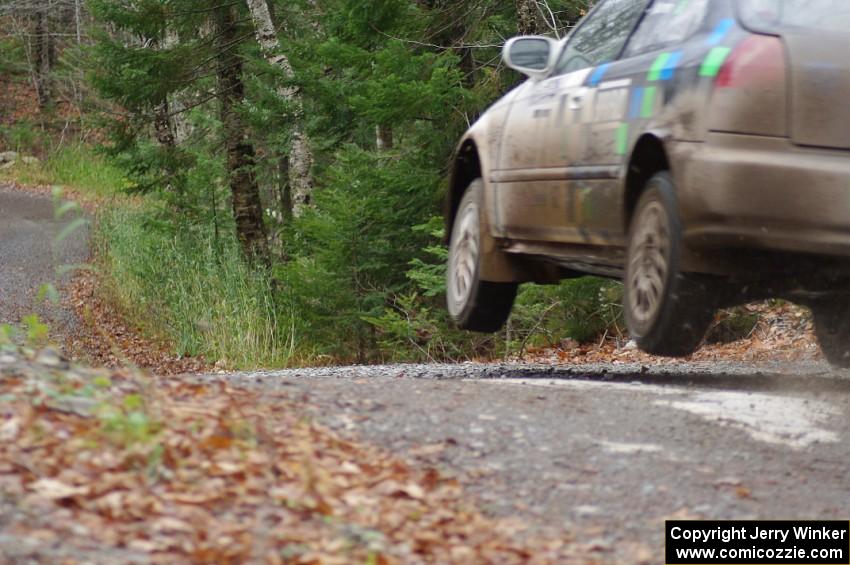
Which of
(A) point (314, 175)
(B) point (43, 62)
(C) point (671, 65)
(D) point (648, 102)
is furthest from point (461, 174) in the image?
(B) point (43, 62)

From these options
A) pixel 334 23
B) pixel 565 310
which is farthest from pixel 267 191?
pixel 565 310

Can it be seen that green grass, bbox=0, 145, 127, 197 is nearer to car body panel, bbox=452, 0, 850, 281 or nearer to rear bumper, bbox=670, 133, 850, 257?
car body panel, bbox=452, 0, 850, 281

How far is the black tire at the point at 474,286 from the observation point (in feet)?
25.6

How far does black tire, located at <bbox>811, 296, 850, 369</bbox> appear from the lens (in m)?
7.40

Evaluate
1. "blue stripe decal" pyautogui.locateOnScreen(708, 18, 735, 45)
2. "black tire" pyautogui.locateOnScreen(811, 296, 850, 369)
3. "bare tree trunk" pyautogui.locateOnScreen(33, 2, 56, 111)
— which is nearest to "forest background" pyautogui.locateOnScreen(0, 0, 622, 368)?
"black tire" pyautogui.locateOnScreen(811, 296, 850, 369)

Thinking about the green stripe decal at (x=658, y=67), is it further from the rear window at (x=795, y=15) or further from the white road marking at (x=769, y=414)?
the white road marking at (x=769, y=414)

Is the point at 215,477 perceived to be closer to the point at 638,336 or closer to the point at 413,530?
the point at 413,530

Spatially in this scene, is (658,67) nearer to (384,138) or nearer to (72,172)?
(384,138)

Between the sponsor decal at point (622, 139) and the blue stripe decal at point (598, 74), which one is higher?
the blue stripe decal at point (598, 74)

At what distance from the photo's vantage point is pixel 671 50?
5.75m

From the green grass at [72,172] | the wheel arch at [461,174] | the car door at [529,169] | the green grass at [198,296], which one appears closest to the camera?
the car door at [529,169]

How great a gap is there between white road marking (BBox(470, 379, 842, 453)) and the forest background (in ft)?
19.1

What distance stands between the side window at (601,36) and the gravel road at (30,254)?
7.46 metres

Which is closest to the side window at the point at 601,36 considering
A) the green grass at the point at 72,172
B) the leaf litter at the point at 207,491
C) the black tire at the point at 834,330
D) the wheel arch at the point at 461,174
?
the wheel arch at the point at 461,174
